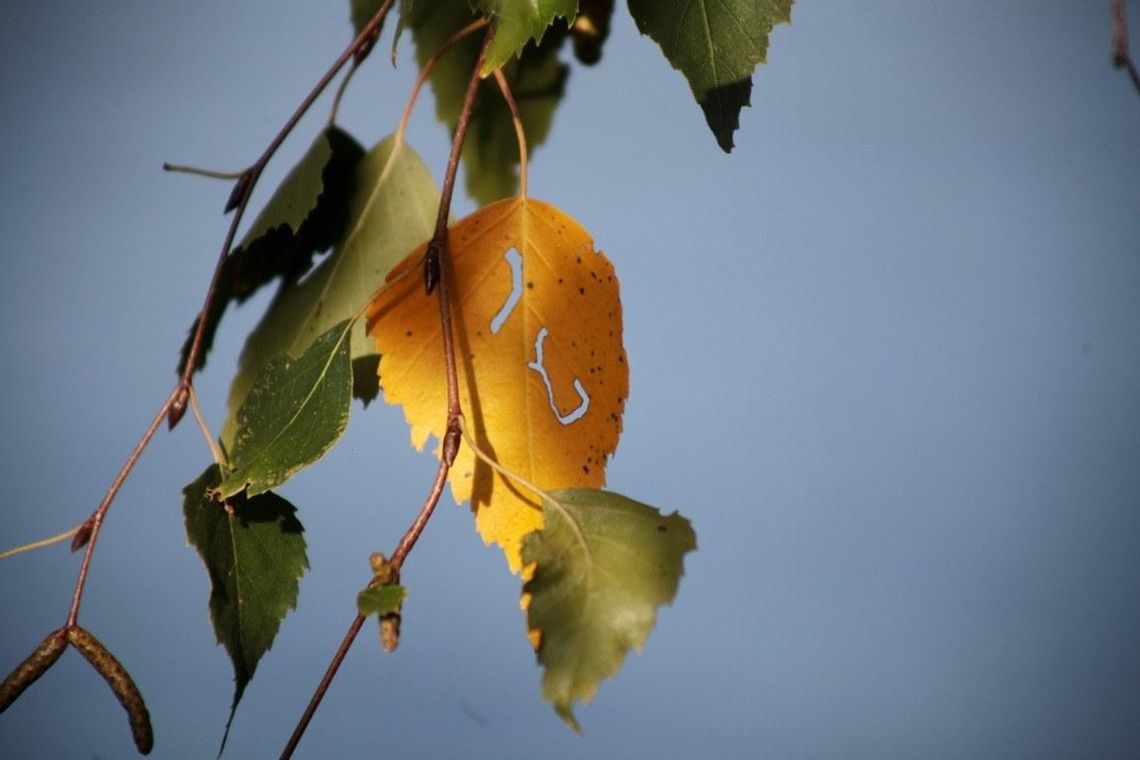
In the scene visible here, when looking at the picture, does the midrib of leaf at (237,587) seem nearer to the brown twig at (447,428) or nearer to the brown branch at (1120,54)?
the brown twig at (447,428)

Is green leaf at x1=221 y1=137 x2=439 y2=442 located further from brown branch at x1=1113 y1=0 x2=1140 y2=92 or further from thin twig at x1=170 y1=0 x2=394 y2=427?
brown branch at x1=1113 y1=0 x2=1140 y2=92

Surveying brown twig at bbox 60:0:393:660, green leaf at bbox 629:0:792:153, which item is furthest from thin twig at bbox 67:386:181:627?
green leaf at bbox 629:0:792:153

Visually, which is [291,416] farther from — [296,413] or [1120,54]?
[1120,54]

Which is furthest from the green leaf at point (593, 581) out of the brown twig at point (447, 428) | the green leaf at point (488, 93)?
the green leaf at point (488, 93)

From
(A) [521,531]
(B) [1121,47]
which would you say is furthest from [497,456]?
(B) [1121,47]

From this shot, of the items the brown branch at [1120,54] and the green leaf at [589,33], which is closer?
the brown branch at [1120,54]

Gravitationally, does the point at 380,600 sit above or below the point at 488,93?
below

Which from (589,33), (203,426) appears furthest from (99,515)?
(589,33)
